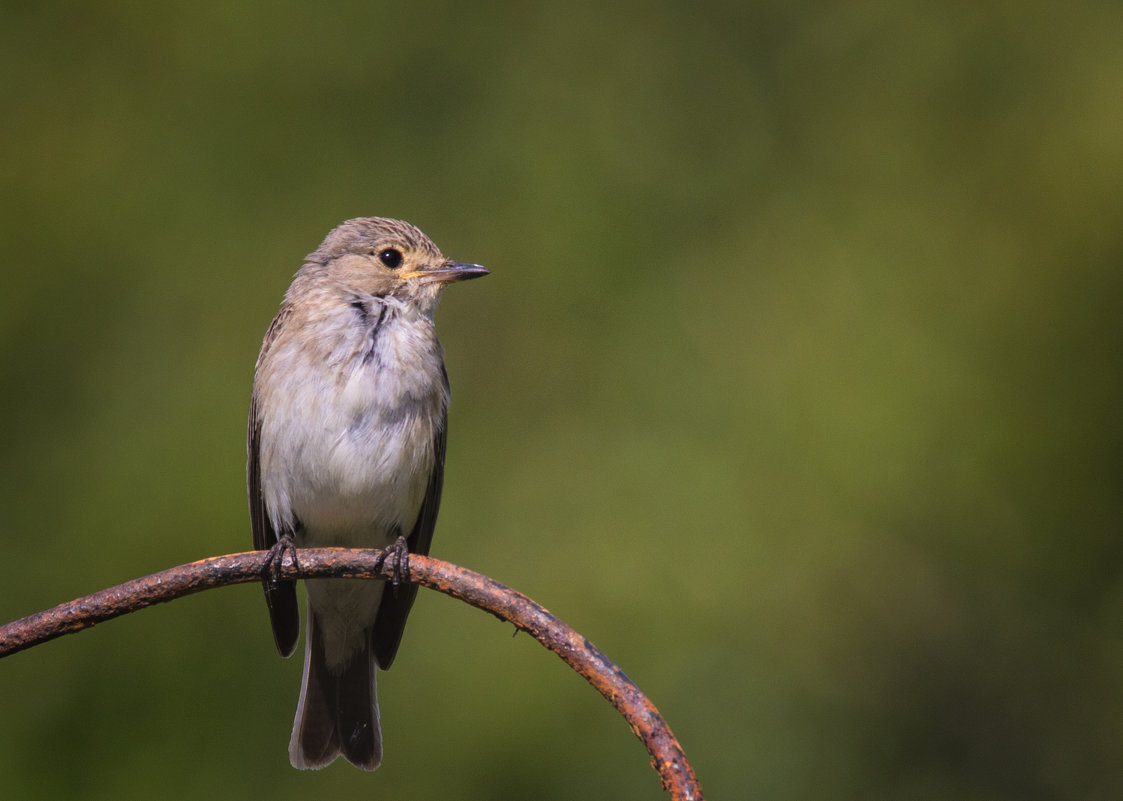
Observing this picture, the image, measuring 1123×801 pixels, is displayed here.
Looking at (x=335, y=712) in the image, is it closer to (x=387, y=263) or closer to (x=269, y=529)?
(x=269, y=529)

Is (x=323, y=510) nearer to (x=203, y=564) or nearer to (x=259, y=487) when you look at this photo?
(x=259, y=487)

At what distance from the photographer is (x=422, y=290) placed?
4.04 m

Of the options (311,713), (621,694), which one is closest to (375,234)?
(311,713)

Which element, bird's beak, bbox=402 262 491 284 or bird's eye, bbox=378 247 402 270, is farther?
bird's eye, bbox=378 247 402 270

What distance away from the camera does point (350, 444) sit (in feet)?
12.0

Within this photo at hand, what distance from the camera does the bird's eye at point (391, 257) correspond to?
13.6 ft

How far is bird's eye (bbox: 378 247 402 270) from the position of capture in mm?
4137

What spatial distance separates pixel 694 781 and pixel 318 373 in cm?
242

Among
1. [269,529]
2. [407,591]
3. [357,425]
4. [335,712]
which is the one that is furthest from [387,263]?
[335,712]

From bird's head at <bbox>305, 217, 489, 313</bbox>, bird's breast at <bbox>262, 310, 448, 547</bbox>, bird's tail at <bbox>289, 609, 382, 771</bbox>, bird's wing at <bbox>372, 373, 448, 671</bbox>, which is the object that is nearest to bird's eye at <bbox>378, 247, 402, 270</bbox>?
bird's head at <bbox>305, 217, 489, 313</bbox>

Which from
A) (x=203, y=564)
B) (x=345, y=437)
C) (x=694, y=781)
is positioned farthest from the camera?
(x=345, y=437)

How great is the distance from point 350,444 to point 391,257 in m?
0.80

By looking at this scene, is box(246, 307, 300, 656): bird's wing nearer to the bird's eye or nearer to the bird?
the bird

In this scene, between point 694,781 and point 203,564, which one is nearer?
point 694,781
